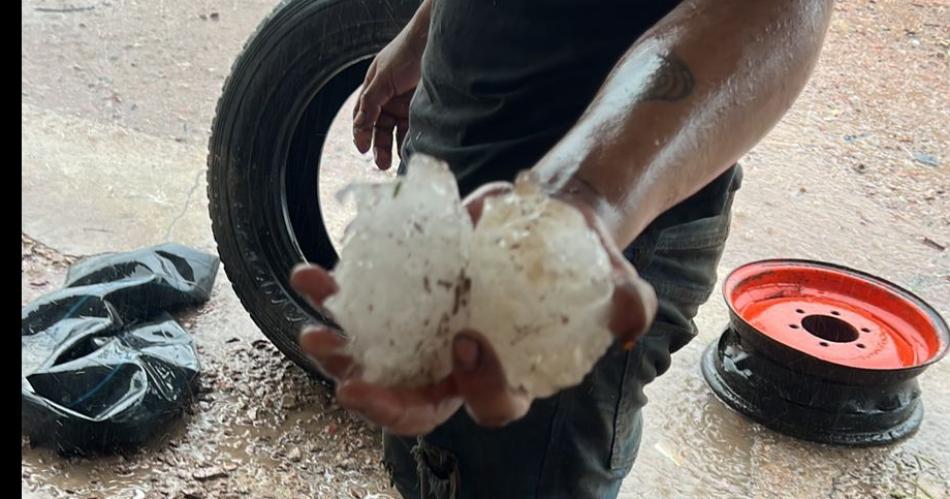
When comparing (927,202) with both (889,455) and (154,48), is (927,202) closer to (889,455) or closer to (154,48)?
(889,455)

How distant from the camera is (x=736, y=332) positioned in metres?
2.50

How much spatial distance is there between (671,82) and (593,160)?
134mm

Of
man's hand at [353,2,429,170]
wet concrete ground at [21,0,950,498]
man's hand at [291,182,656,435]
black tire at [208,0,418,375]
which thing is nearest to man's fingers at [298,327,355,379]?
man's hand at [291,182,656,435]

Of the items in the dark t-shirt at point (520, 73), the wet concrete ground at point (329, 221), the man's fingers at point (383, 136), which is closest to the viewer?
the dark t-shirt at point (520, 73)

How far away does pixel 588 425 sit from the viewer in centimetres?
120

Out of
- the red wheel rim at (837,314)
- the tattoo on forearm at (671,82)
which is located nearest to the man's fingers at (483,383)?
the tattoo on forearm at (671,82)

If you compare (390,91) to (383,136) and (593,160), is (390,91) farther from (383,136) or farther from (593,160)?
(593,160)

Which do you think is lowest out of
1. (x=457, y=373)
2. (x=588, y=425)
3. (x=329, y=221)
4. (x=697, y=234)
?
(x=329, y=221)

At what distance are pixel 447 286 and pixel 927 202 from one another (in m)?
3.36

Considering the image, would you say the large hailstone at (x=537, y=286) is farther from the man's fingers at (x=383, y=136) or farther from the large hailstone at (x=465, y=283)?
Result: the man's fingers at (x=383, y=136)

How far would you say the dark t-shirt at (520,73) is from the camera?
107 cm

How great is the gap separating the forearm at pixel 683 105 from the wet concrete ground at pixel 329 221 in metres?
1.43

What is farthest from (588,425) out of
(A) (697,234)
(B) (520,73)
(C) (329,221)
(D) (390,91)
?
(C) (329,221)
